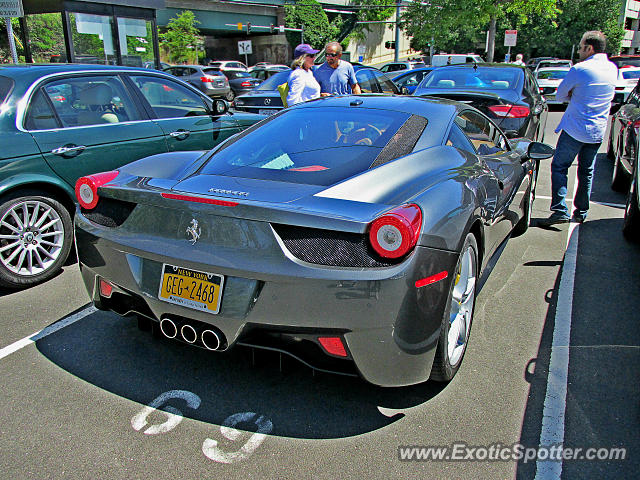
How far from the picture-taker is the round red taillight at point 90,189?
2.93 meters

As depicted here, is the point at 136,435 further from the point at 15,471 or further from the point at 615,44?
the point at 615,44

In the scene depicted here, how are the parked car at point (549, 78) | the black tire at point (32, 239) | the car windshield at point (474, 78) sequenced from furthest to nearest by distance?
the parked car at point (549, 78) → the car windshield at point (474, 78) → the black tire at point (32, 239)

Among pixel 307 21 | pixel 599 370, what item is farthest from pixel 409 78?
pixel 307 21

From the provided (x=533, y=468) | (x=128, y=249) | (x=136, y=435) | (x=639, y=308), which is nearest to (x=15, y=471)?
(x=136, y=435)

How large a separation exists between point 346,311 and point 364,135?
4.45 feet

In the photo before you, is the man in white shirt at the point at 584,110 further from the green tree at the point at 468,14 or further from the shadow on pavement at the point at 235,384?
the green tree at the point at 468,14

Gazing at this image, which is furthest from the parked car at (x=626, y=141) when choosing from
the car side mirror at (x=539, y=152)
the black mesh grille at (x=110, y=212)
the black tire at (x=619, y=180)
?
the black mesh grille at (x=110, y=212)

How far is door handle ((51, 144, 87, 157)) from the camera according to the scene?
429 cm

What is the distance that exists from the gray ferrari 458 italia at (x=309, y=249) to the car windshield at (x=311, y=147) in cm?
2

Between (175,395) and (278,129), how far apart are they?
1750 millimetres

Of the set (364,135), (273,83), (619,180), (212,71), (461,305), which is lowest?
(619,180)

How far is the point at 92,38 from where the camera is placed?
37.8 ft

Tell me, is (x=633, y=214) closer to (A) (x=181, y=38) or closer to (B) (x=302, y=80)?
(B) (x=302, y=80)

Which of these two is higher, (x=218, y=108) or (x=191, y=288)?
(x=218, y=108)
